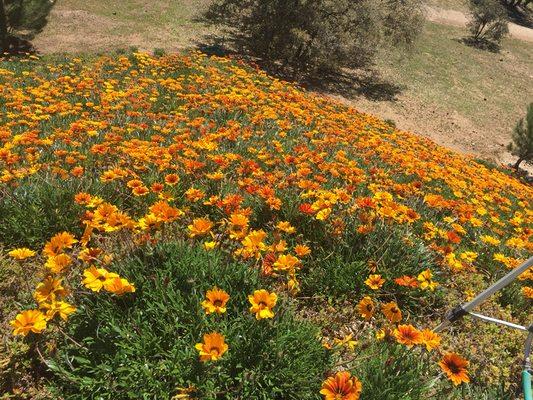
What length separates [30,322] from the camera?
7.94ft

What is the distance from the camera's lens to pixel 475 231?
603 centimetres

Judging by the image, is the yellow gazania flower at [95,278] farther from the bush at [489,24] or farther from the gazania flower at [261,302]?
the bush at [489,24]

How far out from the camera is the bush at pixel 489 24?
4138 centimetres

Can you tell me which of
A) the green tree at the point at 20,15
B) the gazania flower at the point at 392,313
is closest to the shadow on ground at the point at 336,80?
the green tree at the point at 20,15

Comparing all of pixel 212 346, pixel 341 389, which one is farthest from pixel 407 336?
pixel 212 346

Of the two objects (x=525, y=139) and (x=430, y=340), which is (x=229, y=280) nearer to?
(x=430, y=340)

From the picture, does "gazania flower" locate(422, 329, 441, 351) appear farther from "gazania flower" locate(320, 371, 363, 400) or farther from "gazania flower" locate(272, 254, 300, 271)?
"gazania flower" locate(272, 254, 300, 271)

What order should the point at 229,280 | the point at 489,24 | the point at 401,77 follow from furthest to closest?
1. the point at 489,24
2. the point at 401,77
3. the point at 229,280

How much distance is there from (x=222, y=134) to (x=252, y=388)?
4102 mm

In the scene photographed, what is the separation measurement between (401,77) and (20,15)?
23.6m

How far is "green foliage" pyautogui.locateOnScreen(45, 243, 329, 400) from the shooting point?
2629 mm

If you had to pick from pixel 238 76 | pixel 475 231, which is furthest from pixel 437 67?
pixel 475 231

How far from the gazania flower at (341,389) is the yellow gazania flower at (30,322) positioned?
1.71m

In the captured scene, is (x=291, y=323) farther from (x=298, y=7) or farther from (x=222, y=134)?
(x=298, y=7)
